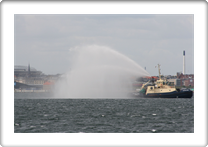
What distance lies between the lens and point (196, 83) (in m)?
27.3

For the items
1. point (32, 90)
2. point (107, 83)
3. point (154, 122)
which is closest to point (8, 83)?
point (154, 122)

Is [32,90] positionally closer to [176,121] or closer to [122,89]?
[122,89]

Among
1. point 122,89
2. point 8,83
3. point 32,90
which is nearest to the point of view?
point 8,83

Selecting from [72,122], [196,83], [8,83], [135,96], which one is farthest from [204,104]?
[135,96]

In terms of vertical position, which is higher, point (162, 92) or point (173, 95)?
point (162, 92)

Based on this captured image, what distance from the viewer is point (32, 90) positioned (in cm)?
18788

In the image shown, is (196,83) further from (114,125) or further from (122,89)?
(122,89)

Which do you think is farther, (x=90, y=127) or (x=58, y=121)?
(x=58, y=121)

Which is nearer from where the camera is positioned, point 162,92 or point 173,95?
point 173,95

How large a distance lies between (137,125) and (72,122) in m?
6.12

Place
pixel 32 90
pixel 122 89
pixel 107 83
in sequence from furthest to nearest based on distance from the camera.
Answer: pixel 32 90, pixel 122 89, pixel 107 83

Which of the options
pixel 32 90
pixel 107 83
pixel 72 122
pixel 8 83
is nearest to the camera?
pixel 8 83

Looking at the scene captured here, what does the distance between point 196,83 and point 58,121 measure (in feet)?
43.8

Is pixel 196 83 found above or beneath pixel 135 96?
above
